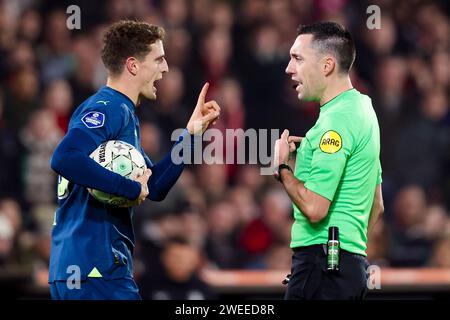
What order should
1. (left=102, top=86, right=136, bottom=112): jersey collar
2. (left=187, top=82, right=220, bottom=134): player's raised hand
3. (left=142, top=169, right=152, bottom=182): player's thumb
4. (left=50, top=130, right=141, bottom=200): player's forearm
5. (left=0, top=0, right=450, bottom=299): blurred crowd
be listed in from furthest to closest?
(left=0, top=0, right=450, bottom=299): blurred crowd → (left=187, top=82, right=220, bottom=134): player's raised hand → (left=102, top=86, right=136, bottom=112): jersey collar → (left=142, top=169, right=152, bottom=182): player's thumb → (left=50, top=130, right=141, bottom=200): player's forearm

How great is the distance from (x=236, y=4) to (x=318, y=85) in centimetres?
596

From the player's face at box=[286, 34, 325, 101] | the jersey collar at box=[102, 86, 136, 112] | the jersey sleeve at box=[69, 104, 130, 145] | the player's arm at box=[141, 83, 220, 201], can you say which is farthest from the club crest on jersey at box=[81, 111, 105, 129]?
the player's face at box=[286, 34, 325, 101]

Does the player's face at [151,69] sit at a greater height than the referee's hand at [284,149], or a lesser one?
greater

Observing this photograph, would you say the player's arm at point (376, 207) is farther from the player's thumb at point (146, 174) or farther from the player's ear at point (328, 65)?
the player's thumb at point (146, 174)

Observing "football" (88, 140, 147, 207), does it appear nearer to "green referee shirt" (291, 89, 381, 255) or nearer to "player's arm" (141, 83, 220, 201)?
"player's arm" (141, 83, 220, 201)

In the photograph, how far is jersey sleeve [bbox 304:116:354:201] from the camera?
452cm

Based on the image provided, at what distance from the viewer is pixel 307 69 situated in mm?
4785

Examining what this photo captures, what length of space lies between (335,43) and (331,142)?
0.52 meters

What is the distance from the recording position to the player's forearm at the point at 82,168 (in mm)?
A: 4465

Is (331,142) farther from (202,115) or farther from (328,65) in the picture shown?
(202,115)

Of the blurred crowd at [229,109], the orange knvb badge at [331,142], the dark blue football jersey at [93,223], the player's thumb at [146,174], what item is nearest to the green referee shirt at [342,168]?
the orange knvb badge at [331,142]

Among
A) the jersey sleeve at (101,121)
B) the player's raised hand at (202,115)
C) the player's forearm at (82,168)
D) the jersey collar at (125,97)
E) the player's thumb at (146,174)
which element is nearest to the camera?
the player's forearm at (82,168)
